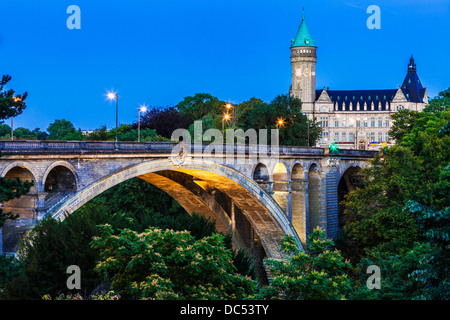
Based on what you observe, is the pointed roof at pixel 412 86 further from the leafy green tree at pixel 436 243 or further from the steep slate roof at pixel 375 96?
the leafy green tree at pixel 436 243

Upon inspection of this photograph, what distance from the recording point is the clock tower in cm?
12350

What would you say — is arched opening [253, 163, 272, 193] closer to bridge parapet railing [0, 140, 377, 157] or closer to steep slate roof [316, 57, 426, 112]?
bridge parapet railing [0, 140, 377, 157]

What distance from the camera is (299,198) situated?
4803cm

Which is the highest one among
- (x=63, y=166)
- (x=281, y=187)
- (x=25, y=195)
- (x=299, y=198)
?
(x=63, y=166)

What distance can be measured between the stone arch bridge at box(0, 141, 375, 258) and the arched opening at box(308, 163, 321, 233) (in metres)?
0.09

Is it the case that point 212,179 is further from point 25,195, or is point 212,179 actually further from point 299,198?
point 25,195

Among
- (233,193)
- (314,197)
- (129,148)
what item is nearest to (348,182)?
(314,197)

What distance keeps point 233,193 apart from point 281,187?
4.31 metres

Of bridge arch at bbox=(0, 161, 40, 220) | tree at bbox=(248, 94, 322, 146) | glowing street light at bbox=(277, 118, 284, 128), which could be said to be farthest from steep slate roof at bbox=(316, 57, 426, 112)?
bridge arch at bbox=(0, 161, 40, 220)
